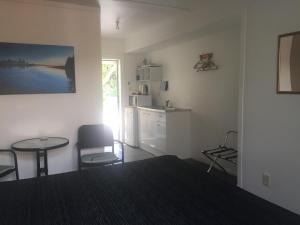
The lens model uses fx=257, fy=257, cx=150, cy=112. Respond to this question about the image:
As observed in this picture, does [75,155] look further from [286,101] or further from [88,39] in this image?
[286,101]

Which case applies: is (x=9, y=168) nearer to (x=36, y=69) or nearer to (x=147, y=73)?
(x=36, y=69)

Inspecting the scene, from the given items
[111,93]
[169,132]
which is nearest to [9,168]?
[169,132]

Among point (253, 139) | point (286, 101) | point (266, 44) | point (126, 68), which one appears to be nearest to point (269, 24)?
point (266, 44)

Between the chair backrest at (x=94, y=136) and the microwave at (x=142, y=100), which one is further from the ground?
the microwave at (x=142, y=100)

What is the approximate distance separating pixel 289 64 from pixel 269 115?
56cm

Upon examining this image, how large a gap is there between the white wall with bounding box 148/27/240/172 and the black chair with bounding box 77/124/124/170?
1.66 meters

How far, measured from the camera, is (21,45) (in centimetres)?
320

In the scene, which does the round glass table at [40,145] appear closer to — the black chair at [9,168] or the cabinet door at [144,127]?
the black chair at [9,168]

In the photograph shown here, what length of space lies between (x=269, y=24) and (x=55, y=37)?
2591 mm

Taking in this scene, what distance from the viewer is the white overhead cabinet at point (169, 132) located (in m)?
4.64

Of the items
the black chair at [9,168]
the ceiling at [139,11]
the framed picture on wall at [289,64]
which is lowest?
the black chair at [9,168]

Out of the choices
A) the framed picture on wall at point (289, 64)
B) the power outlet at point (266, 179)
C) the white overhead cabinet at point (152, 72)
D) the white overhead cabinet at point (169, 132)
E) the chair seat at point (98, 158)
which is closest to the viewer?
the framed picture on wall at point (289, 64)

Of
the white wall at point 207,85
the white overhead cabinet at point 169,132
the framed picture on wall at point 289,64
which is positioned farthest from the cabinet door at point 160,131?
the framed picture on wall at point 289,64

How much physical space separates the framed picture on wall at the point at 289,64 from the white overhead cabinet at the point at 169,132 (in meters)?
2.28
